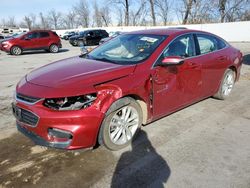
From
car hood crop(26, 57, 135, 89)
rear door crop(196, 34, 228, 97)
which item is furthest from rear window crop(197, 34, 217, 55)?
car hood crop(26, 57, 135, 89)

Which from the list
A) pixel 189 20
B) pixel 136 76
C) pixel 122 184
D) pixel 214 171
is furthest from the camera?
pixel 189 20

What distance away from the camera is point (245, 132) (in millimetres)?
4320

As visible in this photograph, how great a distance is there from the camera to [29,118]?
10.9ft

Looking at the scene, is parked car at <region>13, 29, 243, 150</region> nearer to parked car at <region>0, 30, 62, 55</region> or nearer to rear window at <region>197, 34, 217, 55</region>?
rear window at <region>197, 34, 217, 55</region>

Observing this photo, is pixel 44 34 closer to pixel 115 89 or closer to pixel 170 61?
pixel 170 61

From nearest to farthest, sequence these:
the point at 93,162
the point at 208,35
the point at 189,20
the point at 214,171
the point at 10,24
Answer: the point at 214,171 → the point at 93,162 → the point at 208,35 → the point at 189,20 → the point at 10,24

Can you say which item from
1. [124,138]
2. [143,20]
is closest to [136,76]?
[124,138]

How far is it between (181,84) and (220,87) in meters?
1.77

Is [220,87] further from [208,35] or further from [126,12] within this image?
[126,12]

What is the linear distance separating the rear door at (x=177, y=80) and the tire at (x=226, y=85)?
1036mm

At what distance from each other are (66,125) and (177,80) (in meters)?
2.05

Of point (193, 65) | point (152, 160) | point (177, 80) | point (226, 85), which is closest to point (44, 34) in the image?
point (226, 85)

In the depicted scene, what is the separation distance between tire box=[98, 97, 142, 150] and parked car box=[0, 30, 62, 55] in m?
16.8

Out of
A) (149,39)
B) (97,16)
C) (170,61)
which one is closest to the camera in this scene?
(170,61)
